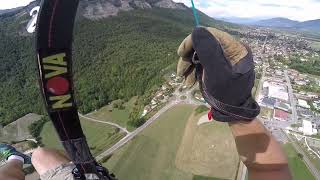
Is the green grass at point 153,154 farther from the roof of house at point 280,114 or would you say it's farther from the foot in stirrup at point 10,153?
the foot in stirrup at point 10,153

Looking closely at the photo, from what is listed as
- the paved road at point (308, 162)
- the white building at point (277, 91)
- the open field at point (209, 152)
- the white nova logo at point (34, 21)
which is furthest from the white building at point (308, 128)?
the white nova logo at point (34, 21)

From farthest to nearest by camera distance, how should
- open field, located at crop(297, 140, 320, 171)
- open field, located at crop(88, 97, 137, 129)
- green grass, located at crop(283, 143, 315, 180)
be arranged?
open field, located at crop(88, 97, 137, 129)
open field, located at crop(297, 140, 320, 171)
green grass, located at crop(283, 143, 315, 180)

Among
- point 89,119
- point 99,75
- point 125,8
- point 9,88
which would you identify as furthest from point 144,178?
point 125,8

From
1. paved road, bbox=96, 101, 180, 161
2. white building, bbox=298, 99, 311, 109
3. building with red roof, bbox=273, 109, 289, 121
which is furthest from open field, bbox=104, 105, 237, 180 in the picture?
white building, bbox=298, 99, 311, 109

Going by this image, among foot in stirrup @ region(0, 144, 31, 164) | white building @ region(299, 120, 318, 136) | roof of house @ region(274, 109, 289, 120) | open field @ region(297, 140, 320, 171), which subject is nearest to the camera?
foot in stirrup @ region(0, 144, 31, 164)

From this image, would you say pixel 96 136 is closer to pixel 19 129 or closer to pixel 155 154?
pixel 155 154

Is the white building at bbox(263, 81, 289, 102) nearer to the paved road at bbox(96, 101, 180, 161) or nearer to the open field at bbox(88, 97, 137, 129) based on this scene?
the paved road at bbox(96, 101, 180, 161)
